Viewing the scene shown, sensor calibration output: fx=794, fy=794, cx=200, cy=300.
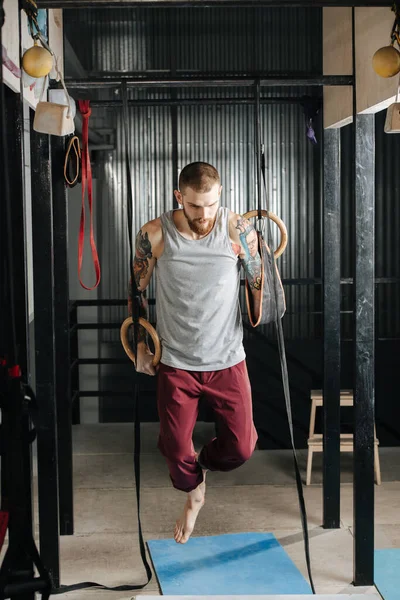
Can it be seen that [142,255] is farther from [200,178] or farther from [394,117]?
[394,117]

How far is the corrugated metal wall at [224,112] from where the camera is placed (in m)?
7.33

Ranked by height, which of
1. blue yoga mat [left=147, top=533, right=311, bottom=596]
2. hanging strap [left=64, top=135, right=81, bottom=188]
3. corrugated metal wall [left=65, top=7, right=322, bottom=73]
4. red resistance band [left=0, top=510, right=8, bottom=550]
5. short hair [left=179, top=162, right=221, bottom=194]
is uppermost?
corrugated metal wall [left=65, top=7, right=322, bottom=73]

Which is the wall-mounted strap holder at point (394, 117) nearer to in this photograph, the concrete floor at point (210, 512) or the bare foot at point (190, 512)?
the bare foot at point (190, 512)

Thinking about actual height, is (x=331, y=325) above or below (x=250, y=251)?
below

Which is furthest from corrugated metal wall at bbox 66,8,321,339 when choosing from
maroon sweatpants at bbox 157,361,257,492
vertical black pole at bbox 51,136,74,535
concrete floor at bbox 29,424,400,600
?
maroon sweatpants at bbox 157,361,257,492

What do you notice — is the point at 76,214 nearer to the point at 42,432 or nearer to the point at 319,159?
the point at 319,159

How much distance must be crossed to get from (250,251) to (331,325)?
113cm

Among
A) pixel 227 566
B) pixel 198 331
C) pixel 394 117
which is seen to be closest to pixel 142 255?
pixel 198 331

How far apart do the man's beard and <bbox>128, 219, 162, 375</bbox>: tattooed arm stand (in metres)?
0.18

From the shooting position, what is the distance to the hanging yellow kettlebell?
9.68ft

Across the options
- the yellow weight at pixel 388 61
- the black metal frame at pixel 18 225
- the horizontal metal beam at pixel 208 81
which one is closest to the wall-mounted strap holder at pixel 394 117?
the yellow weight at pixel 388 61

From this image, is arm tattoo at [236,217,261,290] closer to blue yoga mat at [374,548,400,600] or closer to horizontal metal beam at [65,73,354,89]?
horizontal metal beam at [65,73,354,89]

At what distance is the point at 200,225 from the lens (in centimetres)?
345

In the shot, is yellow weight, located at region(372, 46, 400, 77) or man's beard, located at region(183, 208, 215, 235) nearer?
yellow weight, located at region(372, 46, 400, 77)
